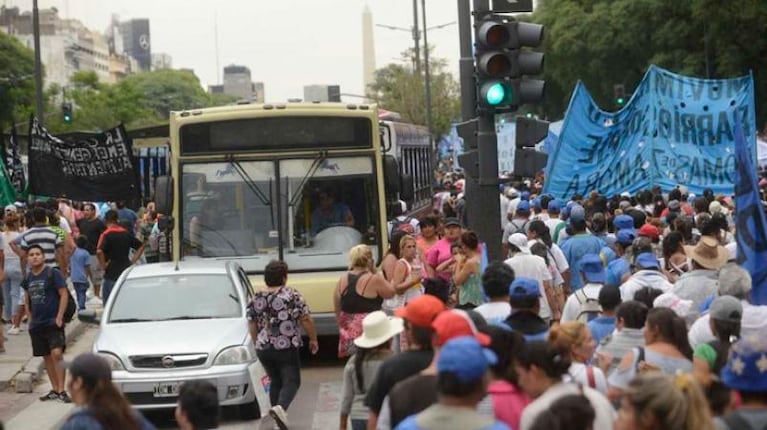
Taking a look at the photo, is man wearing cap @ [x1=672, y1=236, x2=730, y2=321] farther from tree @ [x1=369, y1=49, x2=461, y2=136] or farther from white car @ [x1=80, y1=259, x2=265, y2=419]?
tree @ [x1=369, y1=49, x2=461, y2=136]

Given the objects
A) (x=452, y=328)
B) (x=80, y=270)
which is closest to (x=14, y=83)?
(x=80, y=270)

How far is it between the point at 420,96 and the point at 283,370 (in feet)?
258

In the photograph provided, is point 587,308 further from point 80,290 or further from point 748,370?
point 80,290

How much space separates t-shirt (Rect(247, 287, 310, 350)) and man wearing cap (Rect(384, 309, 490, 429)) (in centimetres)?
534

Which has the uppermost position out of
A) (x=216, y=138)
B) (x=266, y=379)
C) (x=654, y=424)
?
(x=216, y=138)

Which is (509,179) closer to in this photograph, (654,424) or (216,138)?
(216,138)

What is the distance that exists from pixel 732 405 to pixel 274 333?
6541mm

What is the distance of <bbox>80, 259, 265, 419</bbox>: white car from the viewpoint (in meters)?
13.0

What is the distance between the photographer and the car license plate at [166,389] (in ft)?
42.6

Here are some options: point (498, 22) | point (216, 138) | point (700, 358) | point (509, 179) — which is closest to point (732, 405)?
point (700, 358)

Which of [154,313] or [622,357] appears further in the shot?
[154,313]

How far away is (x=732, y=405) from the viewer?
629cm

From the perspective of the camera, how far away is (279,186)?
661 inches

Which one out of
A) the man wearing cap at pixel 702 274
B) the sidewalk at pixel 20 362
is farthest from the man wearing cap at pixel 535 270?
the sidewalk at pixel 20 362
